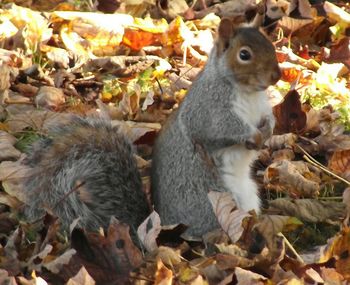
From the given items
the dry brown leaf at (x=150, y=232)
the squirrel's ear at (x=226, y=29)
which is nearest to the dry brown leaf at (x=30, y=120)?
the squirrel's ear at (x=226, y=29)

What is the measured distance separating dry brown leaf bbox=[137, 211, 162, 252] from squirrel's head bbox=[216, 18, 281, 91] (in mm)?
586

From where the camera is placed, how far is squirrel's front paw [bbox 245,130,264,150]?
2785 mm

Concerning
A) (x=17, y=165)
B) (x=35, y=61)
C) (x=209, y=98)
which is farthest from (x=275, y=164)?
(x=35, y=61)

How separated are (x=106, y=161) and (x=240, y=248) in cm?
59

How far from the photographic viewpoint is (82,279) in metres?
2.21

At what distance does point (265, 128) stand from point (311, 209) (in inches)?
13.1

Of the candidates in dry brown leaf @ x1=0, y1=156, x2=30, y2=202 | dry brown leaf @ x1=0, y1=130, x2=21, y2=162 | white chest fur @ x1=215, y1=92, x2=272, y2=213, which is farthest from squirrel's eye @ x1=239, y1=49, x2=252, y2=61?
dry brown leaf @ x1=0, y1=130, x2=21, y2=162

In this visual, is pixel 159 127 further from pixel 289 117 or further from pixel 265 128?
pixel 265 128

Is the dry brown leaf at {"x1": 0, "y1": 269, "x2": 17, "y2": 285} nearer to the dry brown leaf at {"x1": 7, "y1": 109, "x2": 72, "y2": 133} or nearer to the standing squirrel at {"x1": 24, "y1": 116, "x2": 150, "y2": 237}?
the standing squirrel at {"x1": 24, "y1": 116, "x2": 150, "y2": 237}

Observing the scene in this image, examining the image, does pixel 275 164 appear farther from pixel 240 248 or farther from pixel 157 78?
pixel 157 78

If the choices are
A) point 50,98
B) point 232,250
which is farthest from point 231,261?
point 50,98

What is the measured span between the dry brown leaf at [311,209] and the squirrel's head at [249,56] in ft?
1.44

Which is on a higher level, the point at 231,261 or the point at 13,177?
the point at 231,261

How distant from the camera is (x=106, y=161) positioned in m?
2.77
